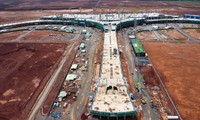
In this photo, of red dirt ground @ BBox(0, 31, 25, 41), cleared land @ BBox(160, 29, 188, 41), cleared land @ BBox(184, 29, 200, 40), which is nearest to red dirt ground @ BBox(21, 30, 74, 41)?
red dirt ground @ BBox(0, 31, 25, 41)

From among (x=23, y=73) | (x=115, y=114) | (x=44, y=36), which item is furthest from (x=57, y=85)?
(x=44, y=36)

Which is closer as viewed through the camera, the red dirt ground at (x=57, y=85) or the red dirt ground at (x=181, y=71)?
the red dirt ground at (x=181, y=71)

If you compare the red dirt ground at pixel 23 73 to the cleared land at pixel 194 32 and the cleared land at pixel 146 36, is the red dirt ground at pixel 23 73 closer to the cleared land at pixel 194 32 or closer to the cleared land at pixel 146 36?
the cleared land at pixel 146 36

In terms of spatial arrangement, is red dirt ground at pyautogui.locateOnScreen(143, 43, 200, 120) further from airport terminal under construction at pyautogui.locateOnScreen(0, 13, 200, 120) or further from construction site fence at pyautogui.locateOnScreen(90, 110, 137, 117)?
construction site fence at pyautogui.locateOnScreen(90, 110, 137, 117)

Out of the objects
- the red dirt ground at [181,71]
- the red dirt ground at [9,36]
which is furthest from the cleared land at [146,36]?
the red dirt ground at [9,36]

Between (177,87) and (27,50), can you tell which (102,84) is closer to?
(177,87)

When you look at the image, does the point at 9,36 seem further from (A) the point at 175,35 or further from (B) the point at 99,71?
(A) the point at 175,35

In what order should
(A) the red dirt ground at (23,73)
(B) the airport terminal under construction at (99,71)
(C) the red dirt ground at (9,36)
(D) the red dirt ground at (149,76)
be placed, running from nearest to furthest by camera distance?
(B) the airport terminal under construction at (99,71) → (A) the red dirt ground at (23,73) → (D) the red dirt ground at (149,76) → (C) the red dirt ground at (9,36)
